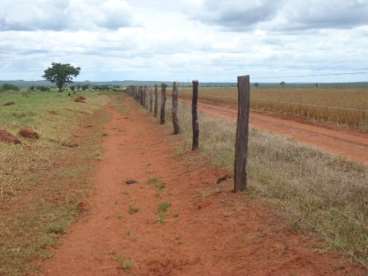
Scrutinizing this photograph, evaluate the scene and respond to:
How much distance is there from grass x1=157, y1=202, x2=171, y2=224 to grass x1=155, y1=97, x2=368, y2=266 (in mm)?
1464

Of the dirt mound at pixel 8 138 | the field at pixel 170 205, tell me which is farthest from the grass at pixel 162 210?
the dirt mound at pixel 8 138

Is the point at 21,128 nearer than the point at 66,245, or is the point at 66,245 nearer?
the point at 66,245

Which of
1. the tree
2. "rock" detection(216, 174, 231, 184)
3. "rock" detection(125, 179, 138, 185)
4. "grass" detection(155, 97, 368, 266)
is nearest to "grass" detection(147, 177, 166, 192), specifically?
"rock" detection(125, 179, 138, 185)

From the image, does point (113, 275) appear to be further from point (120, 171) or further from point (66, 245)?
point (120, 171)

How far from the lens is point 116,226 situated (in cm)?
956

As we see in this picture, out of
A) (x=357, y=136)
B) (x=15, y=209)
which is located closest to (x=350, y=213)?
(x=15, y=209)

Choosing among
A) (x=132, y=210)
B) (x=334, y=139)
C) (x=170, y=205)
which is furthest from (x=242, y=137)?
(x=334, y=139)

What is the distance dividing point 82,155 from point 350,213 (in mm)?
11027

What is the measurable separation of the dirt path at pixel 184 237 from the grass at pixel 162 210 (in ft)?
0.16

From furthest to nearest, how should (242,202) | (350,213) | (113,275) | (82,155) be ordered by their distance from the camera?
1. (82,155)
2. (242,202)
3. (350,213)
4. (113,275)

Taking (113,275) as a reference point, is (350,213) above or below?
above

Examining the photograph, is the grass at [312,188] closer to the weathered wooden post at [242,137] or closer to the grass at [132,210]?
the weathered wooden post at [242,137]

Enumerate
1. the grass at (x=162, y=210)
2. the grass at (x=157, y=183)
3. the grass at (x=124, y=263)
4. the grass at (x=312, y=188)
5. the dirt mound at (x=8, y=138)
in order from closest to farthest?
the grass at (x=312, y=188), the grass at (x=124, y=263), the grass at (x=162, y=210), the grass at (x=157, y=183), the dirt mound at (x=8, y=138)

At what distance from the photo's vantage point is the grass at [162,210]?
32.5ft
